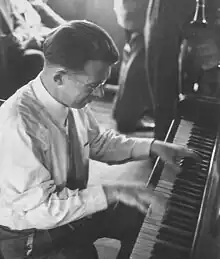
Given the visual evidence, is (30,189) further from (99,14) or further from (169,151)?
(99,14)

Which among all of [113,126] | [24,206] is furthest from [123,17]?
[24,206]

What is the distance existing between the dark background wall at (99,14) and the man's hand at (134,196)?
1.70 ft

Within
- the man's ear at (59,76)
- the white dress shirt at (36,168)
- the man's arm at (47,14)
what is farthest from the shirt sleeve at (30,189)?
the man's arm at (47,14)

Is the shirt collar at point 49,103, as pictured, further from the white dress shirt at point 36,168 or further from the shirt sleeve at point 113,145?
the shirt sleeve at point 113,145

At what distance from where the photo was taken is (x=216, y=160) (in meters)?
1.42

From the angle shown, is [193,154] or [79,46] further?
[193,154]

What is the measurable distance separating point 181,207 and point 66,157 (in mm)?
485

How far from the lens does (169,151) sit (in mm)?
1463

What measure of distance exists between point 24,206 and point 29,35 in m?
0.70

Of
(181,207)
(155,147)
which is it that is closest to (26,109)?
(155,147)

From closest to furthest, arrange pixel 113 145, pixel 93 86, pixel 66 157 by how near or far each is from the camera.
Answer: pixel 93 86, pixel 66 157, pixel 113 145

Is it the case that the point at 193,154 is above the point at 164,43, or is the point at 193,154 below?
below

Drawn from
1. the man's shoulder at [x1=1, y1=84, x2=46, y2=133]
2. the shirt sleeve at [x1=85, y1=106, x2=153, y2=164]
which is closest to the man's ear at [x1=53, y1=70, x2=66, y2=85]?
the man's shoulder at [x1=1, y1=84, x2=46, y2=133]

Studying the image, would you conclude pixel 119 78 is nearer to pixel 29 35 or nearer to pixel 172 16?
pixel 172 16
